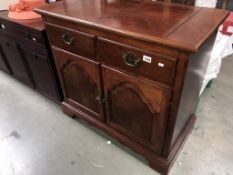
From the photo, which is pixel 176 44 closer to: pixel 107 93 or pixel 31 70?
pixel 107 93

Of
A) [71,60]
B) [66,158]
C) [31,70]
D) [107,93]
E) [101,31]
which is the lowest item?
[66,158]

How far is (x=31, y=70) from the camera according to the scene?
163cm

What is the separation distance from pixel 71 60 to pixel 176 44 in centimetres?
70

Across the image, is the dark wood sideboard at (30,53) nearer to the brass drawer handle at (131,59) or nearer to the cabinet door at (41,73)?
the cabinet door at (41,73)

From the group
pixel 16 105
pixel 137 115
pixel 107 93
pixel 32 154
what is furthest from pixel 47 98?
pixel 137 115

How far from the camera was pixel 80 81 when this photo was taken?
4.16 ft

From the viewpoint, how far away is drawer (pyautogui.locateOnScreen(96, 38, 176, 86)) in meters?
0.80

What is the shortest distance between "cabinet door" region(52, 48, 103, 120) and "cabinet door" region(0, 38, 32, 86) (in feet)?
1.66

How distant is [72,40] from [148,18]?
1.42 ft

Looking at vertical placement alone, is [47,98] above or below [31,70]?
below

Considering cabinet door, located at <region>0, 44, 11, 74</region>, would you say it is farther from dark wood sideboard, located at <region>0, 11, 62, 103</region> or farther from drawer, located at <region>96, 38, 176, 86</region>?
drawer, located at <region>96, 38, 176, 86</region>

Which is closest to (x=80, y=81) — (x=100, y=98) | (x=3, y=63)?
(x=100, y=98)

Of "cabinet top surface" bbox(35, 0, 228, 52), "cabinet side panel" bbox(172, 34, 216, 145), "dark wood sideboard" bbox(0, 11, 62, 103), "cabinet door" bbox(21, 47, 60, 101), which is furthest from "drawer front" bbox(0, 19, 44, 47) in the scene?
"cabinet side panel" bbox(172, 34, 216, 145)

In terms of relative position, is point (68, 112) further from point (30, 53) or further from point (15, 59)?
point (15, 59)
